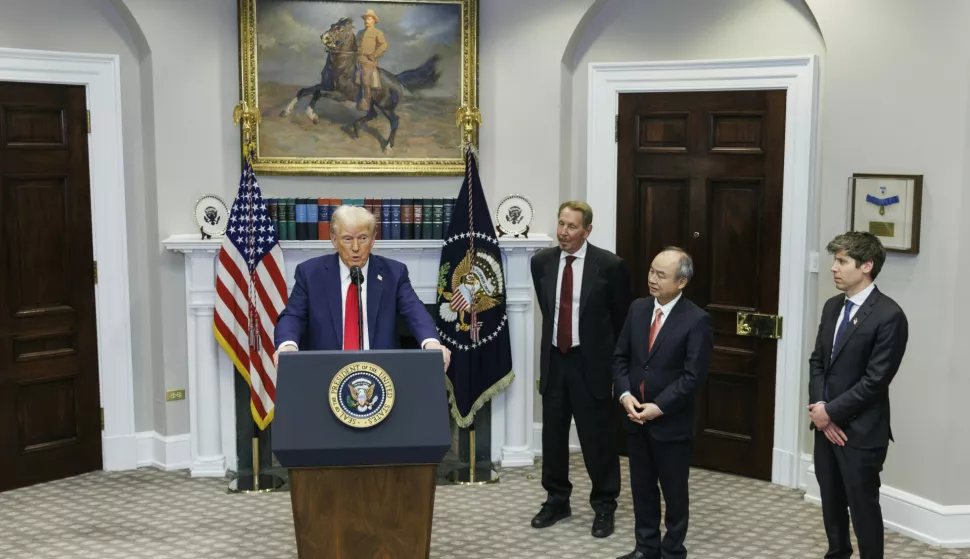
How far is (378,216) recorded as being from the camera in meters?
6.61

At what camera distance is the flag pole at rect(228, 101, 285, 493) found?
6359 mm

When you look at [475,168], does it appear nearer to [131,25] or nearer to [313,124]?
[313,124]

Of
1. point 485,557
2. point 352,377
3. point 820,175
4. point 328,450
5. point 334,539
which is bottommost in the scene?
point 485,557

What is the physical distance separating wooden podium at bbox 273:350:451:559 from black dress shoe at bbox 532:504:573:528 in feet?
6.04

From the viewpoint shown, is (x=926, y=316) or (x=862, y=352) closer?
(x=862, y=352)

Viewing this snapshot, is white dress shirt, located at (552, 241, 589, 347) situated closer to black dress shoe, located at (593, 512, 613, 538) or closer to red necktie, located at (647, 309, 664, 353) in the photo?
red necktie, located at (647, 309, 664, 353)

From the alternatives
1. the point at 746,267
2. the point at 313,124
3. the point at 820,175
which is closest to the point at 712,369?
the point at 746,267

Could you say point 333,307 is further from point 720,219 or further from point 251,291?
point 720,219

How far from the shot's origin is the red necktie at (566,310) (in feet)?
18.0

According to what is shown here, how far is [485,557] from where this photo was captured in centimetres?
528

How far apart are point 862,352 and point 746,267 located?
7.01 ft

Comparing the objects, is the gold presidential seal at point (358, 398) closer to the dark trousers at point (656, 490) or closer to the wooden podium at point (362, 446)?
the wooden podium at point (362, 446)

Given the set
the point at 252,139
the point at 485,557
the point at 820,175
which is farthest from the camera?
the point at 252,139

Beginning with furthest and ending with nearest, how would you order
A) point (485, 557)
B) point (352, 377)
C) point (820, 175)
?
point (820, 175), point (485, 557), point (352, 377)
